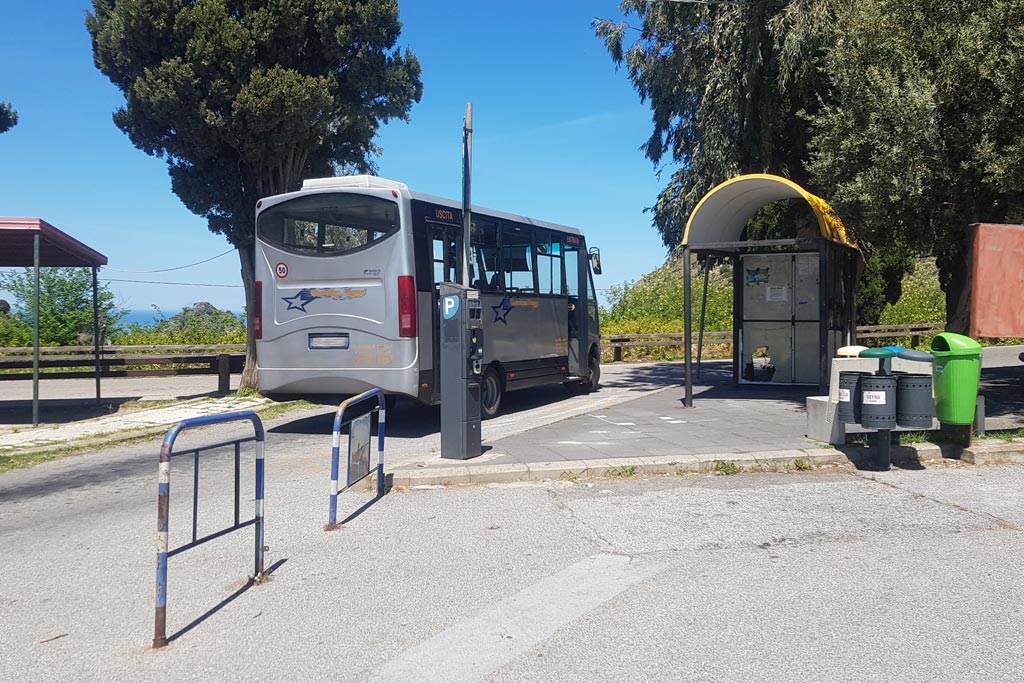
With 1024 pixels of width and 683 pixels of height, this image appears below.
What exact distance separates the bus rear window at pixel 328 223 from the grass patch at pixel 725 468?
495cm

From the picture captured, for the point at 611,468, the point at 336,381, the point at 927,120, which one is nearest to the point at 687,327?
the point at 927,120

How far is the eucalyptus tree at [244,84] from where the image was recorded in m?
15.6

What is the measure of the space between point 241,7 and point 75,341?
50.0ft

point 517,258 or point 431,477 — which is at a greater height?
point 517,258

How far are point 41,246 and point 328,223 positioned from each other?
6.42 meters

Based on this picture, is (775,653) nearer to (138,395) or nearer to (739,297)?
(739,297)

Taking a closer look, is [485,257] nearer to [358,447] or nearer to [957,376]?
[358,447]

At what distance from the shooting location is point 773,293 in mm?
15953

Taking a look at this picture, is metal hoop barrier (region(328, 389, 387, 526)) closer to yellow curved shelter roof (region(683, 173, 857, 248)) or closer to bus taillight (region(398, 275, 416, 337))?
bus taillight (region(398, 275, 416, 337))

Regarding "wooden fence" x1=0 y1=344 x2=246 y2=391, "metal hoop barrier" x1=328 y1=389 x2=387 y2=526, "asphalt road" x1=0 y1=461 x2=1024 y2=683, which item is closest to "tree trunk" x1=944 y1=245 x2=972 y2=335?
"asphalt road" x1=0 y1=461 x2=1024 y2=683

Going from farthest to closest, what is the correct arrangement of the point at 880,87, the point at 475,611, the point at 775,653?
the point at 880,87, the point at 475,611, the point at 775,653

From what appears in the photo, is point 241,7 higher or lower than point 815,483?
higher

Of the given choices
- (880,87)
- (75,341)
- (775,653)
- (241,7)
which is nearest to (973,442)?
(880,87)

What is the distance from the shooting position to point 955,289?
14773 mm
